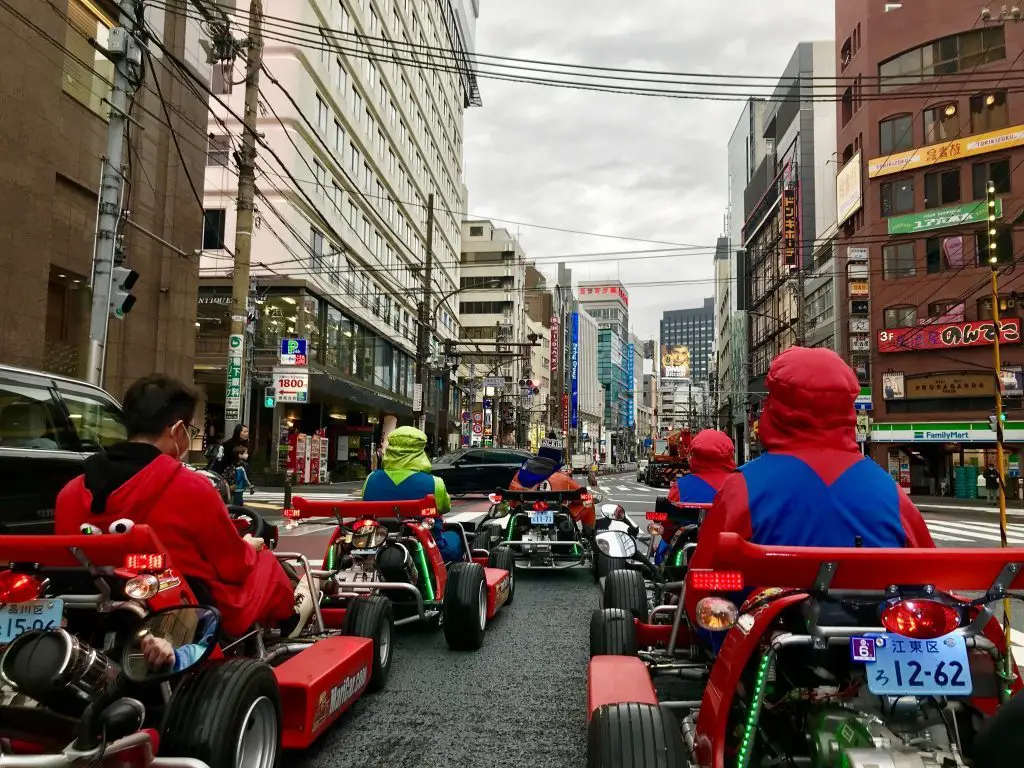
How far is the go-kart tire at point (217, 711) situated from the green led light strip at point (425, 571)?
2.74 m

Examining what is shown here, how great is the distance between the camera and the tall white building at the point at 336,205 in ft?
90.2

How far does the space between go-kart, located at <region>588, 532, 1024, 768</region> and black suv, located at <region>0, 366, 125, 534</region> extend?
4.82 metres

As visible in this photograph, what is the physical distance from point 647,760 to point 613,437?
152 metres

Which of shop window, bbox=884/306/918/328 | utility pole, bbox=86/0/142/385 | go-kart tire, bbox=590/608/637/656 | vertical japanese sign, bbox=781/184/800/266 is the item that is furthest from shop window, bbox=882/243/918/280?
go-kart tire, bbox=590/608/637/656

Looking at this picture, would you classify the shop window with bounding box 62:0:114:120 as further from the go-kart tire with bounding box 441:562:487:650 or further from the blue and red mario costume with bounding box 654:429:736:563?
the blue and red mario costume with bounding box 654:429:736:563

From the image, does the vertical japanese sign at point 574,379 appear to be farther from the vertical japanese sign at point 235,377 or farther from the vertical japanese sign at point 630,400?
the vertical japanese sign at point 235,377

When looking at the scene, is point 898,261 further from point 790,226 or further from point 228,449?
point 228,449

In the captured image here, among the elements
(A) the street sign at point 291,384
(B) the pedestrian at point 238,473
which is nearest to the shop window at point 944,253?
(A) the street sign at point 291,384

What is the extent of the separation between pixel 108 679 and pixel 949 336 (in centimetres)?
4006

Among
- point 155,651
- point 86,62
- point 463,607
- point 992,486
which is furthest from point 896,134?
point 155,651

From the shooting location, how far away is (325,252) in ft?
101

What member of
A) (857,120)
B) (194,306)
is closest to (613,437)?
(857,120)

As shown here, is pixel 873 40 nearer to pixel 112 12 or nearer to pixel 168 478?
pixel 112 12

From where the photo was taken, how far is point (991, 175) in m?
35.2
